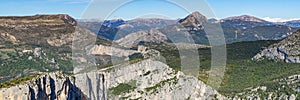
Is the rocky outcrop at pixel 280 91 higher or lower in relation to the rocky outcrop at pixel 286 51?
lower

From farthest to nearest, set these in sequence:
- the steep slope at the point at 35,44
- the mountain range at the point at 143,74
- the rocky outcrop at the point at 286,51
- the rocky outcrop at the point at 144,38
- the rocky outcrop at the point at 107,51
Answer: the rocky outcrop at the point at 144,38 < the steep slope at the point at 35,44 < the rocky outcrop at the point at 107,51 < the rocky outcrop at the point at 286,51 < the mountain range at the point at 143,74

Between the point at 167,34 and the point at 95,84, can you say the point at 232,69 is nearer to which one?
the point at 95,84

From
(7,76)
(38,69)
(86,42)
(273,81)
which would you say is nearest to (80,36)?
(86,42)

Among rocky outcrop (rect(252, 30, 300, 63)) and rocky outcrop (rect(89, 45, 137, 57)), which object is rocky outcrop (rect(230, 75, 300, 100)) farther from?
rocky outcrop (rect(89, 45, 137, 57))

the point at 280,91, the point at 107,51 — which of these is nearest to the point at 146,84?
the point at 280,91

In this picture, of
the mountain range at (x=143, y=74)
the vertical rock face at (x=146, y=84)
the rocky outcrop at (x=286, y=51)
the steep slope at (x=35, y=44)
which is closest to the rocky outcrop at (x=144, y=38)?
the steep slope at (x=35, y=44)

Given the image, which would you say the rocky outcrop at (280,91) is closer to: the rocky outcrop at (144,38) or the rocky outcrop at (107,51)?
the rocky outcrop at (107,51)

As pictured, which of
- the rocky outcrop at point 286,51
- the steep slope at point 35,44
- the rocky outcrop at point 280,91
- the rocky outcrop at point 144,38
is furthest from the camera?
the rocky outcrop at point 144,38

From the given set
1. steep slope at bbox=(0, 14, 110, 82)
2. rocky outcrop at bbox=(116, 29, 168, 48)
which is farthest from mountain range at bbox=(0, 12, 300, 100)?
rocky outcrop at bbox=(116, 29, 168, 48)

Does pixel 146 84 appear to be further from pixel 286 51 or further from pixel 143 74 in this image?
pixel 286 51
